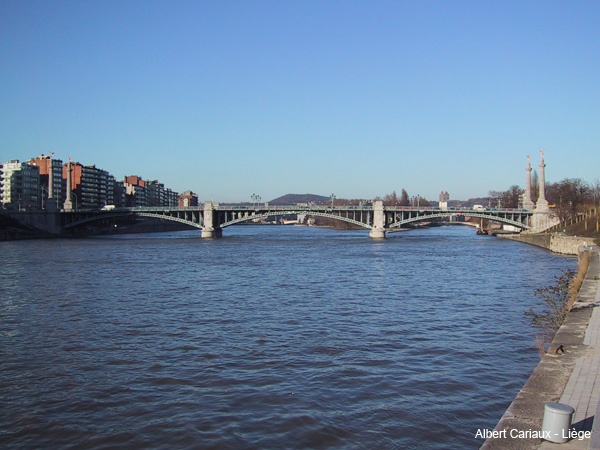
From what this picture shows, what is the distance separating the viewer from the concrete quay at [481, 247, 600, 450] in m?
7.21

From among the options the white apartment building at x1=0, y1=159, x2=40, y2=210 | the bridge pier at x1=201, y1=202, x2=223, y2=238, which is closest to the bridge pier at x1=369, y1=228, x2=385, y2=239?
the bridge pier at x1=201, y1=202, x2=223, y2=238

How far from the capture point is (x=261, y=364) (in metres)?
14.3

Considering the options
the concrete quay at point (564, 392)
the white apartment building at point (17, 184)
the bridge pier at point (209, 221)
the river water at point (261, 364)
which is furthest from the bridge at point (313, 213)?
the concrete quay at point (564, 392)

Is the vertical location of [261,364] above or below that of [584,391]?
below

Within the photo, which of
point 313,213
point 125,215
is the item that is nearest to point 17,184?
point 125,215

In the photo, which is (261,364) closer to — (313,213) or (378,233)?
(313,213)

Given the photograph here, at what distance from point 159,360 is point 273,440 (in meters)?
5.74

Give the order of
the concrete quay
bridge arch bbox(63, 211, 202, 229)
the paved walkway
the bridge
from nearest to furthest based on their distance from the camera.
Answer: the paved walkway, the concrete quay, the bridge, bridge arch bbox(63, 211, 202, 229)

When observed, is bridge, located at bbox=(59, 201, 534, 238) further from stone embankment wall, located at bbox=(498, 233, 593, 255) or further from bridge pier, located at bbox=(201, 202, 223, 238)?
stone embankment wall, located at bbox=(498, 233, 593, 255)

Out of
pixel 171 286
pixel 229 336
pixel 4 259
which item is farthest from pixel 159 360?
pixel 4 259

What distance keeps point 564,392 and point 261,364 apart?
23.6ft

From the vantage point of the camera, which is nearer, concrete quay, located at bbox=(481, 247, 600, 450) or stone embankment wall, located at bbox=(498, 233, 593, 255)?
concrete quay, located at bbox=(481, 247, 600, 450)

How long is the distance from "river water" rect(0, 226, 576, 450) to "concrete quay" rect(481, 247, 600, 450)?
1232 mm

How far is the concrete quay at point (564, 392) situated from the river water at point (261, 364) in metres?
1.23
